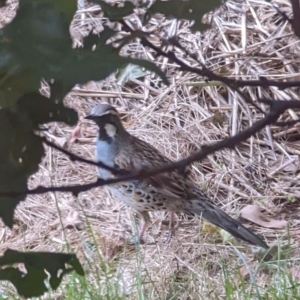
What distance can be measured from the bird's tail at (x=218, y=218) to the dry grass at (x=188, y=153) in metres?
0.08

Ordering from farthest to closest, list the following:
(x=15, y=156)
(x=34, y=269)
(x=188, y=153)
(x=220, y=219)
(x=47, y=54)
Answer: (x=188, y=153) → (x=220, y=219) → (x=34, y=269) → (x=15, y=156) → (x=47, y=54)

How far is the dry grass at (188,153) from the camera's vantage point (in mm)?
3566

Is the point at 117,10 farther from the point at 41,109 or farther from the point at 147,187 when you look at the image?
the point at 147,187

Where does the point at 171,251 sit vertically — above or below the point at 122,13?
below

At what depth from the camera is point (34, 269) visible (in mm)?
1338

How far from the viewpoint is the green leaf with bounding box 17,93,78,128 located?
116 cm

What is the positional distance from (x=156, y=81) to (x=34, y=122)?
144 inches

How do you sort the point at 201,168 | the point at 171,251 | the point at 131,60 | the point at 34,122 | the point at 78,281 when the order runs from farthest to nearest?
the point at 201,168, the point at 171,251, the point at 78,281, the point at 34,122, the point at 131,60

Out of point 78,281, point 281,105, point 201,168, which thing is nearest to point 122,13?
point 281,105

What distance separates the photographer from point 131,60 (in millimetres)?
932

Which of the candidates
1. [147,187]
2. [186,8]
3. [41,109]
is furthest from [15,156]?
[147,187]

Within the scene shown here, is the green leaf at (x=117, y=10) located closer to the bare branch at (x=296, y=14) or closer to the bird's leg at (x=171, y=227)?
the bare branch at (x=296, y=14)

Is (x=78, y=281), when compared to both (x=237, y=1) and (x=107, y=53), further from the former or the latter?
(x=237, y=1)

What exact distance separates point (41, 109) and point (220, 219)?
99.9 inches
